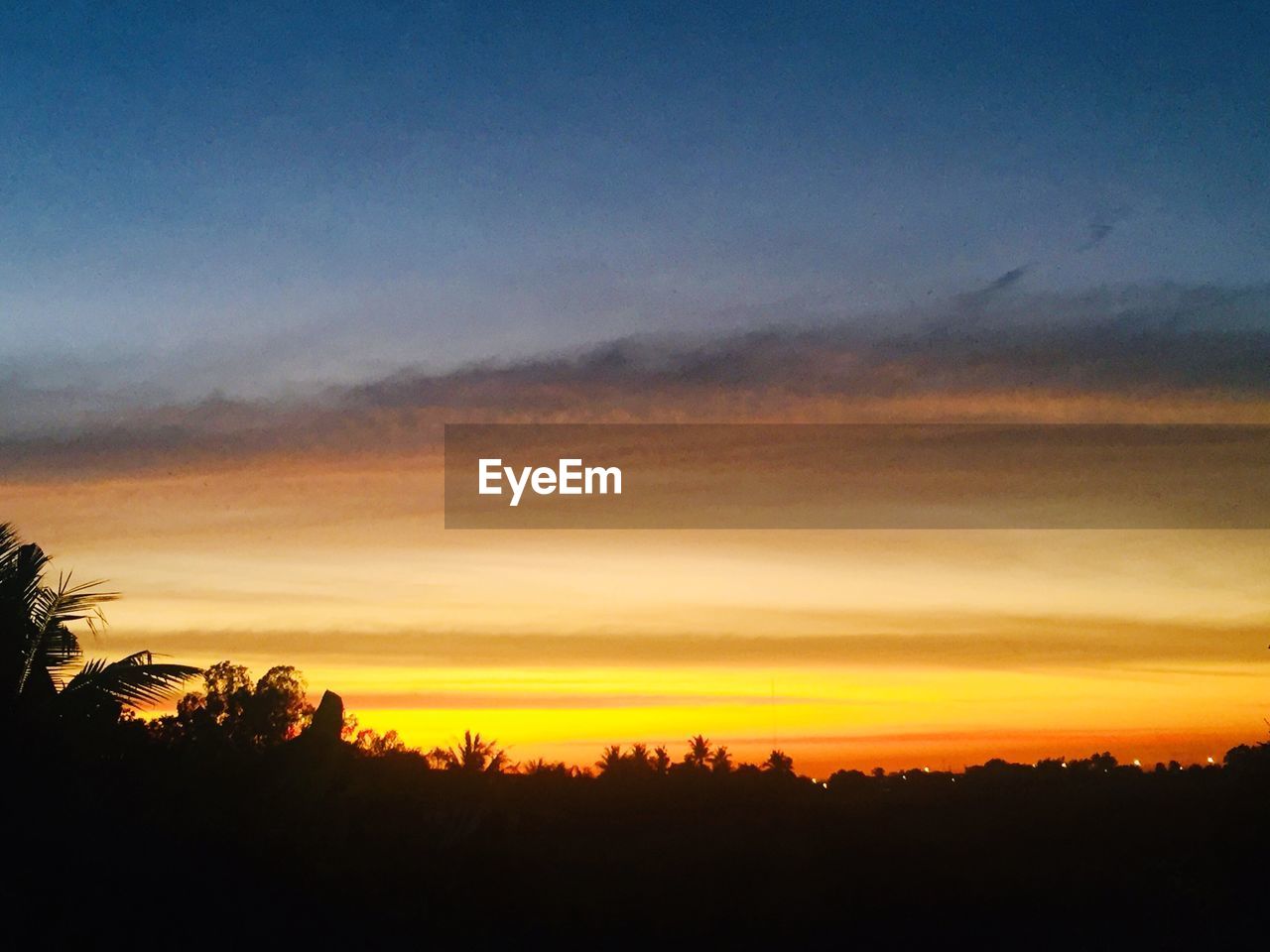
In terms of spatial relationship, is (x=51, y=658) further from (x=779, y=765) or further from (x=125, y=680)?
(x=779, y=765)

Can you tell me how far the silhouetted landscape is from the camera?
13.9 m

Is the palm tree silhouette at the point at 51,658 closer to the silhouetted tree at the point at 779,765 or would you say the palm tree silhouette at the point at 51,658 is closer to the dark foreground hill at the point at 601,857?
the dark foreground hill at the point at 601,857

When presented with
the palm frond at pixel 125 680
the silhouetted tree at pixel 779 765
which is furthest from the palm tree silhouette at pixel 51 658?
the silhouetted tree at pixel 779 765

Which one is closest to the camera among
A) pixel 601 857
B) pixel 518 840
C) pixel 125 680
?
pixel 125 680

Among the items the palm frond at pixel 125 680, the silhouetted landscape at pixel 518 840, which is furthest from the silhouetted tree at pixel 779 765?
the palm frond at pixel 125 680

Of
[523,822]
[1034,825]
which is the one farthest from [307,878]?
[1034,825]

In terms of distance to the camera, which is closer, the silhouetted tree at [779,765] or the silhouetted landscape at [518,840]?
the silhouetted landscape at [518,840]

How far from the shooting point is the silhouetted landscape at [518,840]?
45.6 feet

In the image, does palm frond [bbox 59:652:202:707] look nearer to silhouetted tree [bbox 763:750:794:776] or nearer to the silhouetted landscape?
the silhouetted landscape

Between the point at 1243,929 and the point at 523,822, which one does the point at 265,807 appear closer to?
the point at 1243,929

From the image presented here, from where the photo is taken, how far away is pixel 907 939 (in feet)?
87.9

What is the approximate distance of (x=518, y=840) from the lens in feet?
110

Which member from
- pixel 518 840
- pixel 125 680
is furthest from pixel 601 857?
pixel 125 680

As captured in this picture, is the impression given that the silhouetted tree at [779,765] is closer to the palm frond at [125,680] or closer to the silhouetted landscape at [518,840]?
the silhouetted landscape at [518,840]
